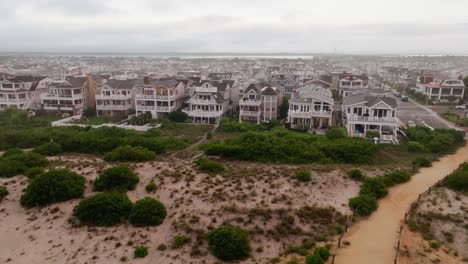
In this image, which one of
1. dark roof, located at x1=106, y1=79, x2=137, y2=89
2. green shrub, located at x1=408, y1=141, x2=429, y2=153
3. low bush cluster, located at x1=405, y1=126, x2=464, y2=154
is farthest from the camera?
dark roof, located at x1=106, y1=79, x2=137, y2=89

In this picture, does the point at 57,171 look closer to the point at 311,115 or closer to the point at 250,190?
the point at 250,190

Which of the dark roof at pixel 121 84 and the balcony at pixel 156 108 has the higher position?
the dark roof at pixel 121 84

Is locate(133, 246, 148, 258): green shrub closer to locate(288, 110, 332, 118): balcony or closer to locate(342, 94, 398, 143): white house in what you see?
locate(342, 94, 398, 143): white house

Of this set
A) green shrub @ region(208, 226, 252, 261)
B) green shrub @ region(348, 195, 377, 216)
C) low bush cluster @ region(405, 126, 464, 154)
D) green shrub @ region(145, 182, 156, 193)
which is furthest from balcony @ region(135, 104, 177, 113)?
green shrub @ region(208, 226, 252, 261)

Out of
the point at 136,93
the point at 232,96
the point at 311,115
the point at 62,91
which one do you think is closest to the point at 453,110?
the point at 311,115

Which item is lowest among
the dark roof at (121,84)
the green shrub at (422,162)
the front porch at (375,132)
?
the green shrub at (422,162)

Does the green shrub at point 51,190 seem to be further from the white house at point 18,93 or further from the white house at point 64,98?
the white house at point 18,93

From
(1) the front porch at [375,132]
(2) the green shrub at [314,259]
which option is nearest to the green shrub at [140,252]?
(2) the green shrub at [314,259]
